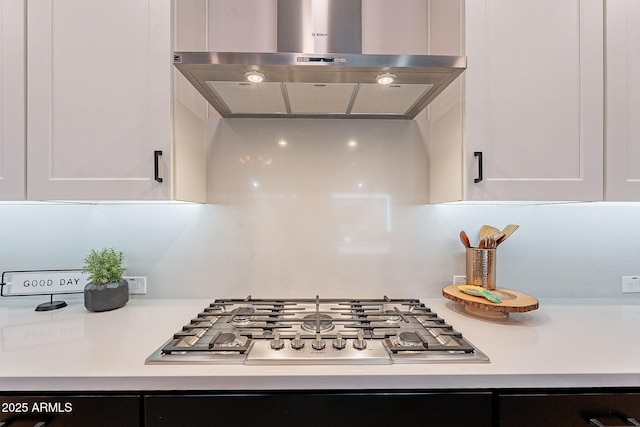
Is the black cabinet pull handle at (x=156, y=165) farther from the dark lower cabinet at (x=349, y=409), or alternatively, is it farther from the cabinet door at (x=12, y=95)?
the dark lower cabinet at (x=349, y=409)

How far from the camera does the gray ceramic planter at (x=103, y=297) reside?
1193 mm

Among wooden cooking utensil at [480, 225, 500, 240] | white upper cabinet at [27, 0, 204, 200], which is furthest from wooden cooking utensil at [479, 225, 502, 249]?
white upper cabinet at [27, 0, 204, 200]

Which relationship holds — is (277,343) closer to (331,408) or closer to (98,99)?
(331,408)

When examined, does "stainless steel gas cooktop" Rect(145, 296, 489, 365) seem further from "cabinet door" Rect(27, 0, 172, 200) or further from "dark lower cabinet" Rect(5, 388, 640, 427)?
"cabinet door" Rect(27, 0, 172, 200)

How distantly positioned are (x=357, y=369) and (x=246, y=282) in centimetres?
77

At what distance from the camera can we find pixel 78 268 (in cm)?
137

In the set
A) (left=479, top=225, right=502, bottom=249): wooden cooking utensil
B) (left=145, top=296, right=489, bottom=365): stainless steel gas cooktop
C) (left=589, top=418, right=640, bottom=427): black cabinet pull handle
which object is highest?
(left=479, top=225, right=502, bottom=249): wooden cooking utensil

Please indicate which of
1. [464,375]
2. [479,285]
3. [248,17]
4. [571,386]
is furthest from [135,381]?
[248,17]

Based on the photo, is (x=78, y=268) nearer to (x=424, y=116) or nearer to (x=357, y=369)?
(x=357, y=369)

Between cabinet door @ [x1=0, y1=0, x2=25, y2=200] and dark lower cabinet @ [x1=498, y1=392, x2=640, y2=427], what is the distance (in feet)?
5.54

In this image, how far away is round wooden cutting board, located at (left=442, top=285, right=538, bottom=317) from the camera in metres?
1.07

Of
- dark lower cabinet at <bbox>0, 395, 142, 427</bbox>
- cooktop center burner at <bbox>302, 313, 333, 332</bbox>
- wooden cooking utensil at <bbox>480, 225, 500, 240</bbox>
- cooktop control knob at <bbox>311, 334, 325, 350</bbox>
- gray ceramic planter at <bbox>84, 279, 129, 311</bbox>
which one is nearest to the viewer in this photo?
Result: dark lower cabinet at <bbox>0, 395, 142, 427</bbox>

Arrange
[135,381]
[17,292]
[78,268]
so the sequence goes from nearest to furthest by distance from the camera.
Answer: [135,381] < [17,292] < [78,268]

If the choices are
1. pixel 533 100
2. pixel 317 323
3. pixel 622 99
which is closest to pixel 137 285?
pixel 317 323
